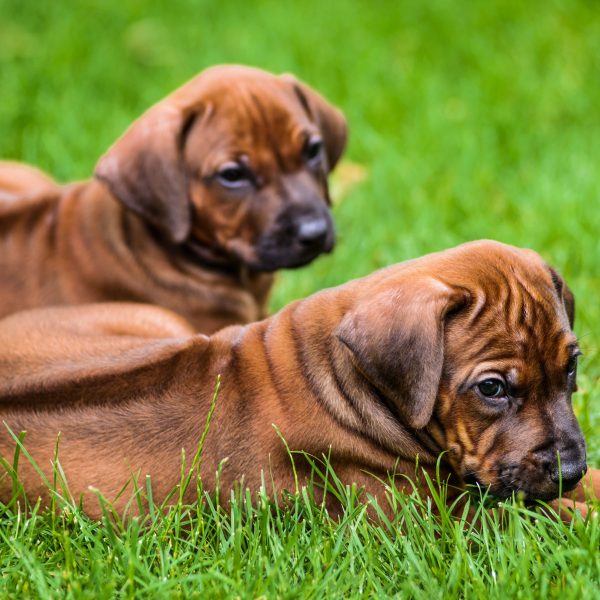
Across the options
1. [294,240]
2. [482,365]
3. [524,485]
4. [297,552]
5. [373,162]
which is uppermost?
[373,162]

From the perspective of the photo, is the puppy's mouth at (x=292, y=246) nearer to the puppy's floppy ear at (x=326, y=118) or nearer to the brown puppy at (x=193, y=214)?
the brown puppy at (x=193, y=214)

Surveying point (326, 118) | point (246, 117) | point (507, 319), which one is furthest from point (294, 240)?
point (507, 319)

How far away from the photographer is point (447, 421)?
4.15 metres

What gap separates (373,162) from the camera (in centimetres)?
838

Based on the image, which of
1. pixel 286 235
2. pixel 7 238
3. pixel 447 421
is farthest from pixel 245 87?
pixel 447 421

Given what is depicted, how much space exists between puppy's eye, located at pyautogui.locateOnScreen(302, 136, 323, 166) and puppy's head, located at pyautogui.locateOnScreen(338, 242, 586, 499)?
7.15ft

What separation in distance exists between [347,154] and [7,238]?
3146mm

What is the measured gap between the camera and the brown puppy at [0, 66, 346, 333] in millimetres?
5984

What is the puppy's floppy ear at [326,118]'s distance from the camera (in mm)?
6500

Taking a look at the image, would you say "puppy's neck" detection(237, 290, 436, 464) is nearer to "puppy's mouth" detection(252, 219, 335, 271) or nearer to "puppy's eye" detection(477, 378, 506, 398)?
"puppy's eye" detection(477, 378, 506, 398)

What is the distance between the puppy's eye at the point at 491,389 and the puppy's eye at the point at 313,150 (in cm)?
250

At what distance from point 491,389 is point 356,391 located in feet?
1.65

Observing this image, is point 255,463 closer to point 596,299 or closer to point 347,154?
point 596,299

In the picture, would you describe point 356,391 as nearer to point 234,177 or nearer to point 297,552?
point 297,552
